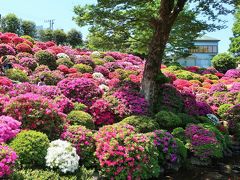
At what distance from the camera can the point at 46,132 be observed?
9.62 metres

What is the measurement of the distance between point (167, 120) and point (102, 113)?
2477 mm

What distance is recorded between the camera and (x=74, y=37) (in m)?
42.4

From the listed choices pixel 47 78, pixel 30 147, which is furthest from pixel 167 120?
pixel 30 147

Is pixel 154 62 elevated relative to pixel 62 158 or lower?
elevated

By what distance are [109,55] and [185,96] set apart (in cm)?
1028

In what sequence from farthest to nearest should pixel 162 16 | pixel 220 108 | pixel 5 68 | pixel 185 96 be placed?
pixel 220 108 < pixel 185 96 < pixel 5 68 < pixel 162 16

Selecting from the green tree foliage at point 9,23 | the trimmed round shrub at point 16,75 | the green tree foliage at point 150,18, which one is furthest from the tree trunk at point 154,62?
the green tree foliage at point 9,23

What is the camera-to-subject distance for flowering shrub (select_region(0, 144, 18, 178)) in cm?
705

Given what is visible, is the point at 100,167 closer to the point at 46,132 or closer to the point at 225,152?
the point at 46,132

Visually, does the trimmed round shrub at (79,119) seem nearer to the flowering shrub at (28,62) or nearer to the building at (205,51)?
the flowering shrub at (28,62)

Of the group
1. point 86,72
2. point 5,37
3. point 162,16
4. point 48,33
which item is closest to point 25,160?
point 162,16

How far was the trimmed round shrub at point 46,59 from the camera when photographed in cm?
1862

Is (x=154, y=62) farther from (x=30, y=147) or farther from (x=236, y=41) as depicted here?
(x=236, y=41)

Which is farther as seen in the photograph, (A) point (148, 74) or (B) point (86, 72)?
(B) point (86, 72)
